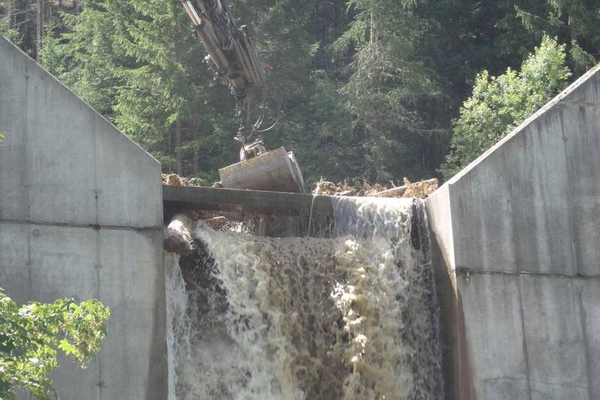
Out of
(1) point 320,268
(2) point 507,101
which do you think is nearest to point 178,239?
(1) point 320,268

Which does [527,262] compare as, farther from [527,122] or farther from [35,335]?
[35,335]

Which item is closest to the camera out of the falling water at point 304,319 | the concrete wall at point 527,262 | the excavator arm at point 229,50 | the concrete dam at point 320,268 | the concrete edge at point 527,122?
the concrete dam at point 320,268

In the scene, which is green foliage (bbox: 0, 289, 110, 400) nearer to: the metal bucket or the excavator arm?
the metal bucket

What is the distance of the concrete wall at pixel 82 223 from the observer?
11.8 metres

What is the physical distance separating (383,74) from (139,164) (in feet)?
50.1

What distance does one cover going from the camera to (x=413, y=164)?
28359 millimetres

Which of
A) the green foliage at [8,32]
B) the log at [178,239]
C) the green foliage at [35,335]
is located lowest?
the green foliage at [35,335]

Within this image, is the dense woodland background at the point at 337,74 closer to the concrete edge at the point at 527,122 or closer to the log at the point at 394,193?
the log at the point at 394,193

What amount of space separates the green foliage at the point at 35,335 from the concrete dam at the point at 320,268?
3.81 m

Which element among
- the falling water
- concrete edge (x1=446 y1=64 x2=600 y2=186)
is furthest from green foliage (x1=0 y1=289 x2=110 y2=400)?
concrete edge (x1=446 y1=64 x2=600 y2=186)

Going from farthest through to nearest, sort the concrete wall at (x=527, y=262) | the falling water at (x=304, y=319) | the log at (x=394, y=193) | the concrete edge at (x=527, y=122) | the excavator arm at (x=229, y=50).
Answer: the log at (x=394, y=193) → the excavator arm at (x=229, y=50) → the concrete edge at (x=527, y=122) → the concrete wall at (x=527, y=262) → the falling water at (x=304, y=319)

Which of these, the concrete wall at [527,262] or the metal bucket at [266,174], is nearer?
the concrete wall at [527,262]

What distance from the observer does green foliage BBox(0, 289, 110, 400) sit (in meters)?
7.44

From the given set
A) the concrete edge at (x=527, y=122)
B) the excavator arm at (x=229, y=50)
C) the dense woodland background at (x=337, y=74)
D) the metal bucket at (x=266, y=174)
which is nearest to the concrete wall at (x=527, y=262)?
the concrete edge at (x=527, y=122)
